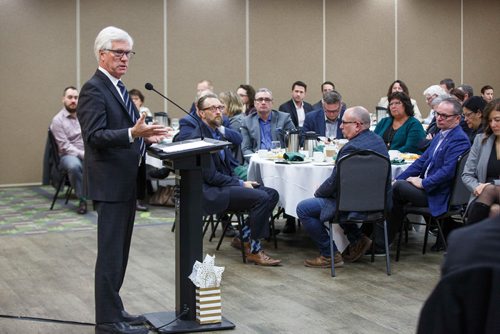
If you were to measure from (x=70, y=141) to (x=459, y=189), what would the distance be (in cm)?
480

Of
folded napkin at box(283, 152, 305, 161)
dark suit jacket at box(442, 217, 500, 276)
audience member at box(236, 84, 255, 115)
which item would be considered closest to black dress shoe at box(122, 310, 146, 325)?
folded napkin at box(283, 152, 305, 161)

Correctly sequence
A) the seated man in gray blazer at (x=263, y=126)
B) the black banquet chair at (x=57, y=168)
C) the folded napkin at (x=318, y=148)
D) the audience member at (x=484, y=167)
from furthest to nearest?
the black banquet chair at (x=57, y=168)
the seated man in gray blazer at (x=263, y=126)
the folded napkin at (x=318, y=148)
the audience member at (x=484, y=167)

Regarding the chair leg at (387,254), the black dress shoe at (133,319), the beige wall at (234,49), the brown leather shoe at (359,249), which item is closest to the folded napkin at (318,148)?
the brown leather shoe at (359,249)

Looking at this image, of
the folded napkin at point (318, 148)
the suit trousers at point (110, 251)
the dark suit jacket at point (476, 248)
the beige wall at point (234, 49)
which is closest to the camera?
the dark suit jacket at point (476, 248)

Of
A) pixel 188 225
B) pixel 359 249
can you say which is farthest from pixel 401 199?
pixel 188 225

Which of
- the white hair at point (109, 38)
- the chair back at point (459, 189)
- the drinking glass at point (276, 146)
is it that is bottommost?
the chair back at point (459, 189)

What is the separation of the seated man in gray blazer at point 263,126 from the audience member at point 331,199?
187 cm

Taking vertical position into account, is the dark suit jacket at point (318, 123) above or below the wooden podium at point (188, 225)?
above

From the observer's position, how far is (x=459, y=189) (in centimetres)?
580

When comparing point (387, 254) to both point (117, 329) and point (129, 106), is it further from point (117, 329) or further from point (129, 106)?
point (129, 106)

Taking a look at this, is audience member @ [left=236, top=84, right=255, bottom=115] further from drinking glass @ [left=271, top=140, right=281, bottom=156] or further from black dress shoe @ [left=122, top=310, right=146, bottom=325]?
black dress shoe @ [left=122, top=310, right=146, bottom=325]

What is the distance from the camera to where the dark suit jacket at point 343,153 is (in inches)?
215

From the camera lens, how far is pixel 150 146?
3988mm

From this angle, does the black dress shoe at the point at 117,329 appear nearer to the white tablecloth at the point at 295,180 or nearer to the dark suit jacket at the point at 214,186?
the dark suit jacket at the point at 214,186
